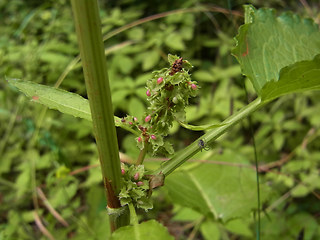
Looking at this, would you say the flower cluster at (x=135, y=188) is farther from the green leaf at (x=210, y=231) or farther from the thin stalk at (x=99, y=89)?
the green leaf at (x=210, y=231)

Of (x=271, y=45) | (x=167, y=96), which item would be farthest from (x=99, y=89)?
(x=271, y=45)

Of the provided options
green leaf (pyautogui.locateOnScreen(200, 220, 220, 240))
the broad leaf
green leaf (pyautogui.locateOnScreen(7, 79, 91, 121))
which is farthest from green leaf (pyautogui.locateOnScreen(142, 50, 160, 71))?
green leaf (pyautogui.locateOnScreen(7, 79, 91, 121))

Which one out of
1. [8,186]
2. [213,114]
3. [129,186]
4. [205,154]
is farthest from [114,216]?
[213,114]

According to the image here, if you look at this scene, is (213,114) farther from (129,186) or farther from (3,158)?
(129,186)

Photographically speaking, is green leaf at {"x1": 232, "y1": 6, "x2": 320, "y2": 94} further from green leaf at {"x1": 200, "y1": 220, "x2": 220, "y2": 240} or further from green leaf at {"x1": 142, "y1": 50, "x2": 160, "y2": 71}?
green leaf at {"x1": 142, "y1": 50, "x2": 160, "y2": 71}

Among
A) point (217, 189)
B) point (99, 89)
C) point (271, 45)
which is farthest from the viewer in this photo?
point (217, 189)

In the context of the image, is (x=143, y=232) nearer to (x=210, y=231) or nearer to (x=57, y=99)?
(x=57, y=99)

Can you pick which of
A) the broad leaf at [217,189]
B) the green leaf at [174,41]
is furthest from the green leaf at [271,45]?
the green leaf at [174,41]
